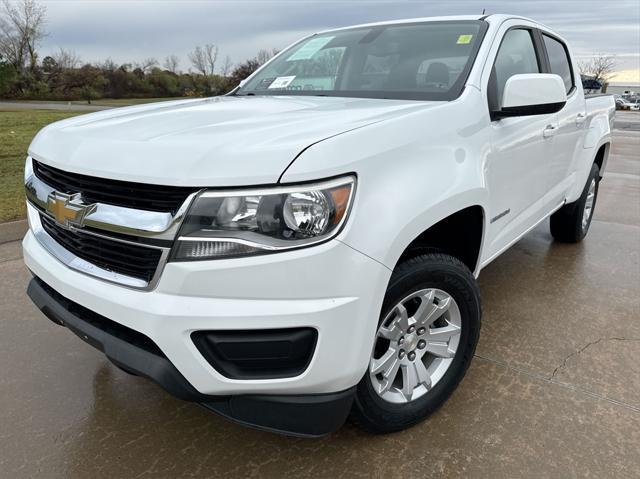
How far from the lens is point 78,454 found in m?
2.09

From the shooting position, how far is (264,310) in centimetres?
158

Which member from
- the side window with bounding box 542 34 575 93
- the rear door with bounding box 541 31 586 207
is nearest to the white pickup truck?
the rear door with bounding box 541 31 586 207

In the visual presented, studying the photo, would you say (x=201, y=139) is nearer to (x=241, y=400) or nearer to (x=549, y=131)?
(x=241, y=400)

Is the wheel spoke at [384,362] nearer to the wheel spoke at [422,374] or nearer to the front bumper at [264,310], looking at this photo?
the wheel spoke at [422,374]

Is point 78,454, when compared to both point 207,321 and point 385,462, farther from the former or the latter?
point 385,462

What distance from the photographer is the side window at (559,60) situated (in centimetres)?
368

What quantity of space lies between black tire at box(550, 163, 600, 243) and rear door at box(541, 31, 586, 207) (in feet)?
1.57

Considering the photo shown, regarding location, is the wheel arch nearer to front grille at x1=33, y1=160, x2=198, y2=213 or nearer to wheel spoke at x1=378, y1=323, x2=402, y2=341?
wheel spoke at x1=378, y1=323, x2=402, y2=341

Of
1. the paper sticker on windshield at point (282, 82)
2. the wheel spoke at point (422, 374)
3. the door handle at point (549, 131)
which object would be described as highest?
the paper sticker on windshield at point (282, 82)

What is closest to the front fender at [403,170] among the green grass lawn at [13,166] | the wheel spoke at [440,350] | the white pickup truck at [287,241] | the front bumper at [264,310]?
the white pickup truck at [287,241]

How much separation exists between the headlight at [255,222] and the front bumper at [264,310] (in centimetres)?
4

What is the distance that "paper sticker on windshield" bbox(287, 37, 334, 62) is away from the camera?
341 centimetres

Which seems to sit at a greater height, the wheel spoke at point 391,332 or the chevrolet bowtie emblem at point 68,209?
the chevrolet bowtie emblem at point 68,209

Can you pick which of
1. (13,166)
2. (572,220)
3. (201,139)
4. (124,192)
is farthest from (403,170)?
(13,166)
